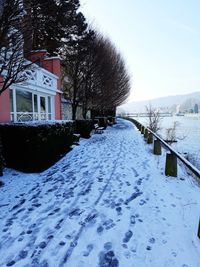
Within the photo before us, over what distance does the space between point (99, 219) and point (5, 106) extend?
21.0 ft

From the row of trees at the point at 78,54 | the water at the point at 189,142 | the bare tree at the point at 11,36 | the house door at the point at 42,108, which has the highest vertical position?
the row of trees at the point at 78,54

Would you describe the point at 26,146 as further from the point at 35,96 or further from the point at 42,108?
the point at 42,108

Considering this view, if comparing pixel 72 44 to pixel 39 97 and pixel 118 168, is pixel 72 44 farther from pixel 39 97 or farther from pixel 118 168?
pixel 118 168

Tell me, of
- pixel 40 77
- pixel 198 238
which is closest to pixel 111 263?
pixel 198 238

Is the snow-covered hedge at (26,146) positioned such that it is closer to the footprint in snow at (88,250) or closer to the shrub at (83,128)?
the footprint in snow at (88,250)

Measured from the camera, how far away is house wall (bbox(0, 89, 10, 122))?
839 centimetres

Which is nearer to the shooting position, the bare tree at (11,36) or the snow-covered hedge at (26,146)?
the bare tree at (11,36)

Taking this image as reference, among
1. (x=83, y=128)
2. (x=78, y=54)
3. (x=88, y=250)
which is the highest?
(x=78, y=54)

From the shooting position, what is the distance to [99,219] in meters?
3.85

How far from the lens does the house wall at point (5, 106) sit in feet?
Result: 27.5

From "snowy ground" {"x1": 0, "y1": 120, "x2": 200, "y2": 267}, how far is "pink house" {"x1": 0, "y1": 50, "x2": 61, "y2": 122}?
330 centimetres

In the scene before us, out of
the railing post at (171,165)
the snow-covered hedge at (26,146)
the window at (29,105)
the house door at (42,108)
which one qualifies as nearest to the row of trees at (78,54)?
the window at (29,105)

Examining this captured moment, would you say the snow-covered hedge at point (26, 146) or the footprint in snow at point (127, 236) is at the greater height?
the snow-covered hedge at point (26, 146)

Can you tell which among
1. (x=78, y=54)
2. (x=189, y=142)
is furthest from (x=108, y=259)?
(x=189, y=142)
